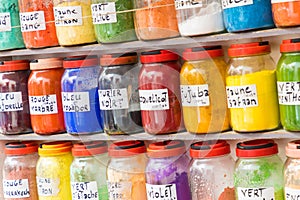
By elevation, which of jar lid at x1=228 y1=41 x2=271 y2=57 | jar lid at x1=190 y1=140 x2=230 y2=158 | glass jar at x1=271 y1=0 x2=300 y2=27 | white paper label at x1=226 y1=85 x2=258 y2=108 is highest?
glass jar at x1=271 y1=0 x2=300 y2=27

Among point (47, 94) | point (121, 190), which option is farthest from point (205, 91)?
point (47, 94)

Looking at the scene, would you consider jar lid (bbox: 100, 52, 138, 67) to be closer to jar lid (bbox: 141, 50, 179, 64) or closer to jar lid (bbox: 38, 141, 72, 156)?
jar lid (bbox: 141, 50, 179, 64)

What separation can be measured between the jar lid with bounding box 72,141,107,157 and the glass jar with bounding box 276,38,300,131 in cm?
50

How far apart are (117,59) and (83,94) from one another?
0.12m

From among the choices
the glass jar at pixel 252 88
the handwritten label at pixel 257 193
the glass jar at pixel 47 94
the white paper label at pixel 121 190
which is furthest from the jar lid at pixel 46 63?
the handwritten label at pixel 257 193

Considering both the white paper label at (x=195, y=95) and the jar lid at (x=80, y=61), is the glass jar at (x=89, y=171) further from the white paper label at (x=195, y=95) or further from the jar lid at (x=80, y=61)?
the white paper label at (x=195, y=95)

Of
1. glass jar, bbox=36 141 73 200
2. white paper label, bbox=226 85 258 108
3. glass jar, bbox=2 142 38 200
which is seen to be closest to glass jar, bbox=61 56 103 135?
glass jar, bbox=36 141 73 200

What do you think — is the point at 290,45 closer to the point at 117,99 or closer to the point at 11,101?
the point at 117,99

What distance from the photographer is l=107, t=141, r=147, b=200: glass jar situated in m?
1.68

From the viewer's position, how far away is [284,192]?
1.50m

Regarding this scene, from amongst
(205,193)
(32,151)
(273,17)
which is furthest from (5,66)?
(273,17)

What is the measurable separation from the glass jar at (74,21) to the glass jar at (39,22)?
0.15ft

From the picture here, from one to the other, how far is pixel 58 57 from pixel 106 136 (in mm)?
288

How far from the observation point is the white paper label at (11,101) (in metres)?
1.83
